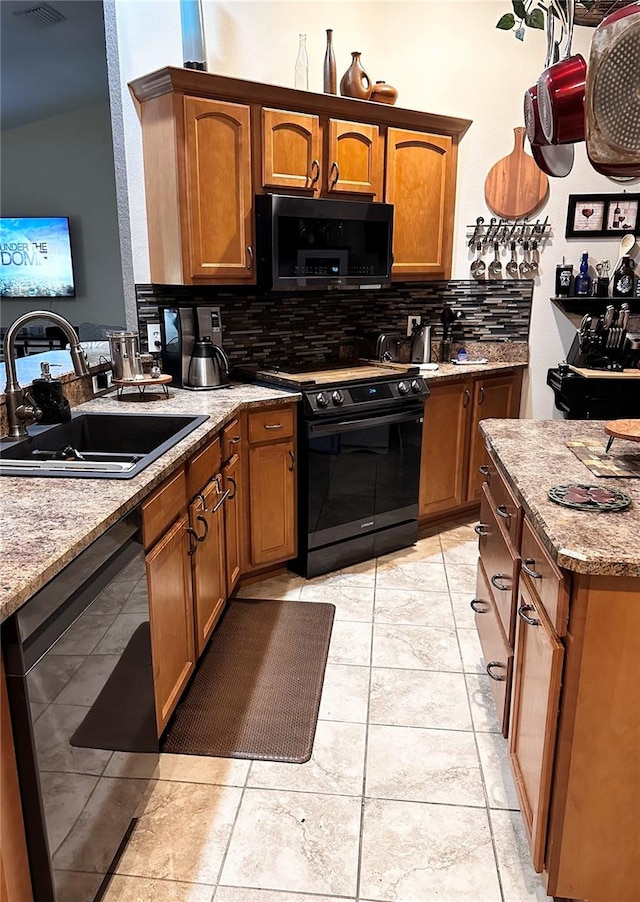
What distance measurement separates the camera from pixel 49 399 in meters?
2.21

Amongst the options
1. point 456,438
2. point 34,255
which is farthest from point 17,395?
point 34,255

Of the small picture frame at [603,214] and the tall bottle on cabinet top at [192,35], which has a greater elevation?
the tall bottle on cabinet top at [192,35]

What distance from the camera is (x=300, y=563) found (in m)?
3.23

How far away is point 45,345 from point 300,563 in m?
3.39

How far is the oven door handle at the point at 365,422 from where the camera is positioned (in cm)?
303

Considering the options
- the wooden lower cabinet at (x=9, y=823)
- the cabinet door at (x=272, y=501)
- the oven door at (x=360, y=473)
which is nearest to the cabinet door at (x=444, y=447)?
the oven door at (x=360, y=473)

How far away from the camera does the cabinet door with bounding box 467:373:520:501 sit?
12.4 ft

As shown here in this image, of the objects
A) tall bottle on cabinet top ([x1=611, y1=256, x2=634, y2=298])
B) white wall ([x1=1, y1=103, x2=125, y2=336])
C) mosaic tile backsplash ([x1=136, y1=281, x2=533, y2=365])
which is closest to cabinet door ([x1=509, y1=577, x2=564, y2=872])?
mosaic tile backsplash ([x1=136, y1=281, x2=533, y2=365])

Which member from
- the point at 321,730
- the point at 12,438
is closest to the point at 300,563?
the point at 321,730

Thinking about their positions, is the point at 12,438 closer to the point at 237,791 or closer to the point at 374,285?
the point at 237,791

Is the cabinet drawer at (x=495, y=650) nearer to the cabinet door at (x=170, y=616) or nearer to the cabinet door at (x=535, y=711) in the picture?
the cabinet door at (x=535, y=711)

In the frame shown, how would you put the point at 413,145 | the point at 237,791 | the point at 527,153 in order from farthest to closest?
the point at 527,153 → the point at 413,145 → the point at 237,791

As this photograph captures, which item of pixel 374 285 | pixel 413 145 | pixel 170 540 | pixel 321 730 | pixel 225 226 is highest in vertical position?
pixel 413 145

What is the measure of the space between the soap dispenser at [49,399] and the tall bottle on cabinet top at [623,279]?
309 cm
